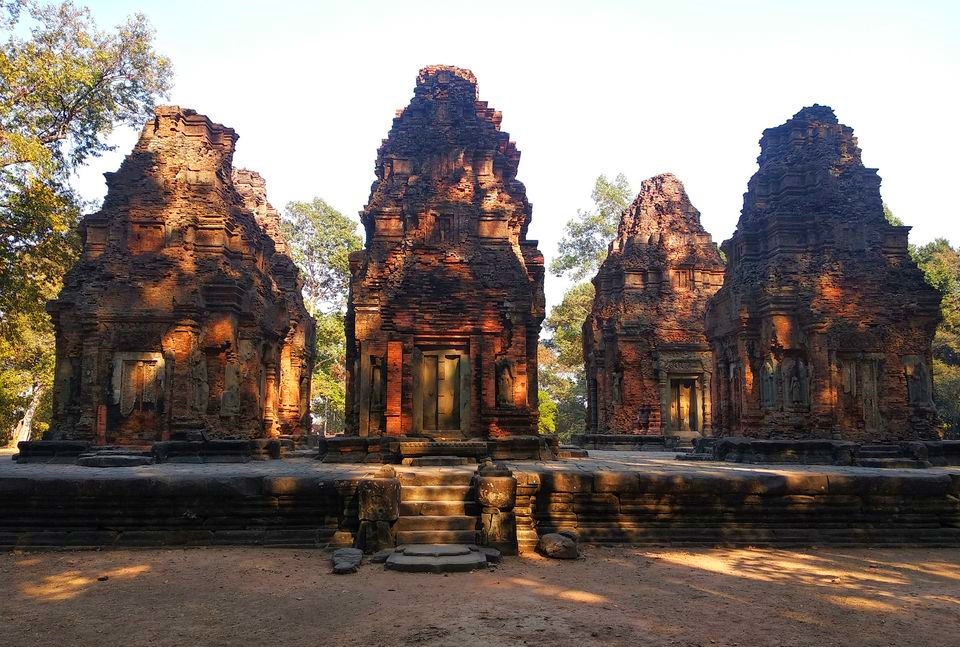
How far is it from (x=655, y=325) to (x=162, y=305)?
14.6m

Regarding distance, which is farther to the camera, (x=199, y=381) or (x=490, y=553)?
(x=199, y=381)

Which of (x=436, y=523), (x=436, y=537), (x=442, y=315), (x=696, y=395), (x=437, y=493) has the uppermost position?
(x=442, y=315)

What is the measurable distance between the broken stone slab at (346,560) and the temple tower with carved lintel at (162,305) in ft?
24.5


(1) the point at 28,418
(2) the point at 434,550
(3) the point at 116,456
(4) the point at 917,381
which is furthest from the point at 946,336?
(1) the point at 28,418

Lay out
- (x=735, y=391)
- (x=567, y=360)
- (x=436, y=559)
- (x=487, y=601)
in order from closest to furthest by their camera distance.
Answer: (x=487, y=601)
(x=436, y=559)
(x=735, y=391)
(x=567, y=360)

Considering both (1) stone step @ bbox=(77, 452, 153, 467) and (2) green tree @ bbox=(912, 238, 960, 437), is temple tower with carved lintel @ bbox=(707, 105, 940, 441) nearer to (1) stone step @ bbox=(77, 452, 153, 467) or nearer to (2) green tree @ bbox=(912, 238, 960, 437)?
(1) stone step @ bbox=(77, 452, 153, 467)

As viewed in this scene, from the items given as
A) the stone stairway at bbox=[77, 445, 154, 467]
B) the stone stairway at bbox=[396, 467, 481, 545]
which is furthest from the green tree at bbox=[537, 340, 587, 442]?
the stone stairway at bbox=[396, 467, 481, 545]

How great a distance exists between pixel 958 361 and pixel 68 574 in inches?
1249

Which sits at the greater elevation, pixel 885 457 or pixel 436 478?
pixel 436 478

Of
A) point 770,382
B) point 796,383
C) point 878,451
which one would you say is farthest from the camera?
point 770,382

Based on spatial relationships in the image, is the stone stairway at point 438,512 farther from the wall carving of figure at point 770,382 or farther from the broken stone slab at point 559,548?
the wall carving of figure at point 770,382

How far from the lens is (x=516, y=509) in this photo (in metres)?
7.32

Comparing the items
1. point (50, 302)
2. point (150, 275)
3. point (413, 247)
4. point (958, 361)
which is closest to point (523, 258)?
point (413, 247)

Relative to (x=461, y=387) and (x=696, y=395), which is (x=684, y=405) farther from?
(x=461, y=387)
